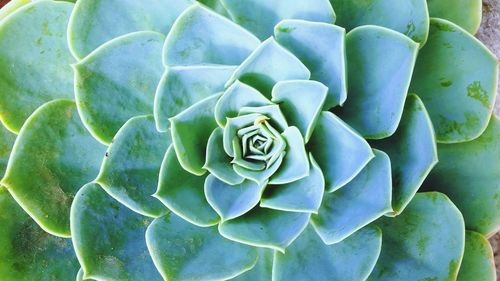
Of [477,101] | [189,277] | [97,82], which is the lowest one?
[189,277]

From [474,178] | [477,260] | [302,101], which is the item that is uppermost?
[302,101]

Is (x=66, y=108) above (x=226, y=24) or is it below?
below

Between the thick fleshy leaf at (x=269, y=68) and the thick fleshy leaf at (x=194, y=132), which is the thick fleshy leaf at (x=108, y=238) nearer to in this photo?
the thick fleshy leaf at (x=194, y=132)

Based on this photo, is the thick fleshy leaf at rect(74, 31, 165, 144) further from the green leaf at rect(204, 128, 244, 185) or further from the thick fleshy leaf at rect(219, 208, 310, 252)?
the thick fleshy leaf at rect(219, 208, 310, 252)

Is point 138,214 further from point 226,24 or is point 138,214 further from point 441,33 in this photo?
point 441,33

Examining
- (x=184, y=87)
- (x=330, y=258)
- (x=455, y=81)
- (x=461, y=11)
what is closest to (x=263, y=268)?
(x=330, y=258)

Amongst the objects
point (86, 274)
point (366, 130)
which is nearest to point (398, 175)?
point (366, 130)

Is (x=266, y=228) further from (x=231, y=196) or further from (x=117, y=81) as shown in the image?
(x=117, y=81)

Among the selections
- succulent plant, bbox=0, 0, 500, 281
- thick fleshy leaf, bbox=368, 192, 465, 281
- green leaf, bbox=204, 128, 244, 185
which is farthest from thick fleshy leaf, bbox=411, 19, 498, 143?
green leaf, bbox=204, 128, 244, 185
